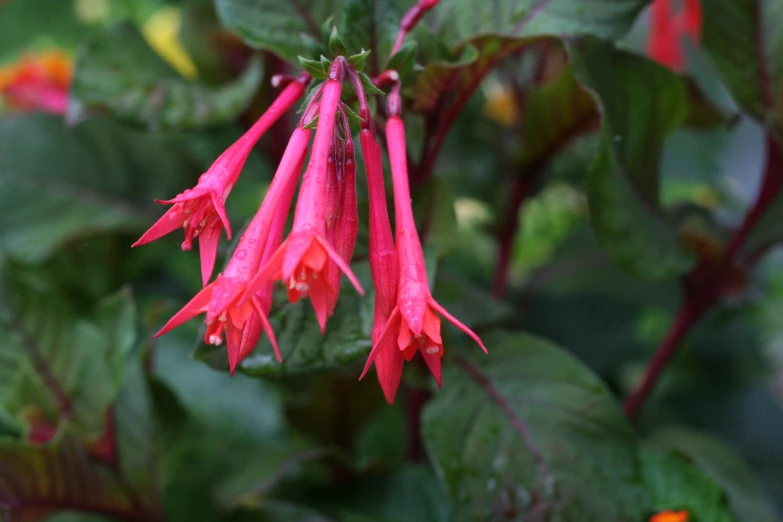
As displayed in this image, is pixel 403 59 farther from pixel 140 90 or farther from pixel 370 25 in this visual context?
pixel 140 90

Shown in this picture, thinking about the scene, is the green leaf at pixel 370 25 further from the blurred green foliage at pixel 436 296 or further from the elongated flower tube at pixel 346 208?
the elongated flower tube at pixel 346 208

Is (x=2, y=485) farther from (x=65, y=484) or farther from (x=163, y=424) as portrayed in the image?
(x=163, y=424)

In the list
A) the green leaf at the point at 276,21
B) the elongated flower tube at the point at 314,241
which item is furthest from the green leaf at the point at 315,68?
the green leaf at the point at 276,21

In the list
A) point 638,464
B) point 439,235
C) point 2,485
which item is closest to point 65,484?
point 2,485

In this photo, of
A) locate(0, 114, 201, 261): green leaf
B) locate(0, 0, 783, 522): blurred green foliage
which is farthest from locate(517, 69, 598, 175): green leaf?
locate(0, 114, 201, 261): green leaf

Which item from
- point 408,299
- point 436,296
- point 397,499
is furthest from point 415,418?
point 408,299

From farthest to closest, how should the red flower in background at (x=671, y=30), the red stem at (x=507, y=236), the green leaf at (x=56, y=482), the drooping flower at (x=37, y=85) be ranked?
1. the drooping flower at (x=37, y=85)
2. the red flower in background at (x=671, y=30)
3. the red stem at (x=507, y=236)
4. the green leaf at (x=56, y=482)
